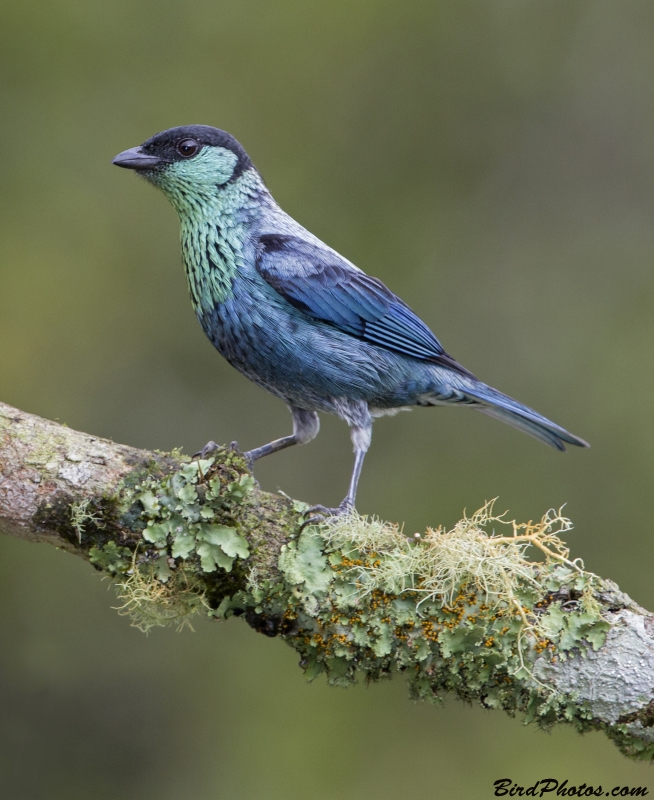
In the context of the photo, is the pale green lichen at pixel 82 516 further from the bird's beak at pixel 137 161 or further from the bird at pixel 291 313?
the bird's beak at pixel 137 161

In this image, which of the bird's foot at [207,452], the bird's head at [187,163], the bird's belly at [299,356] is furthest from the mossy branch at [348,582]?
the bird's head at [187,163]

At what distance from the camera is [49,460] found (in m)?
3.47

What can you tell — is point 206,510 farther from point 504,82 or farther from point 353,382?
point 504,82

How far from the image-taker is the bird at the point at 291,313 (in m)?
4.27

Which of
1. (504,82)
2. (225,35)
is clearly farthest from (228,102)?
(504,82)

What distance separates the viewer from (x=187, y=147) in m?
4.59

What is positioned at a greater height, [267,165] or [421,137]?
[421,137]

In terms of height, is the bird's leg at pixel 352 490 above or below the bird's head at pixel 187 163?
below

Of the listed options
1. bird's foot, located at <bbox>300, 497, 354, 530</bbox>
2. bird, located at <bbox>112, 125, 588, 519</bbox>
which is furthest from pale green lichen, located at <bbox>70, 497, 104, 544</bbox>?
bird, located at <bbox>112, 125, 588, 519</bbox>

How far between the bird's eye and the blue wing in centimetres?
57

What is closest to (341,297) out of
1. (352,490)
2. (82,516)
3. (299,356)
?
(299,356)

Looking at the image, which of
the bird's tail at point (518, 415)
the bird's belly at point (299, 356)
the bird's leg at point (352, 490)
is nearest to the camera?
the bird's leg at point (352, 490)

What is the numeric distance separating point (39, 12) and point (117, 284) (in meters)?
1.92

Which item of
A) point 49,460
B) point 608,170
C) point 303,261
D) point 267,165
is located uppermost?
point 608,170
